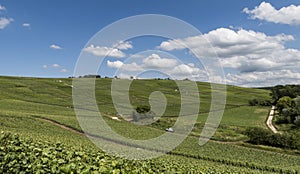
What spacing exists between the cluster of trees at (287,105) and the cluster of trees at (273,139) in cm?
2839

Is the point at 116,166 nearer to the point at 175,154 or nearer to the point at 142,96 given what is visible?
the point at 175,154

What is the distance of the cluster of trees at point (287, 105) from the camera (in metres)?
86.6

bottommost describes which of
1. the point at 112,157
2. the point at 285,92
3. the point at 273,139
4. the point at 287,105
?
the point at 273,139

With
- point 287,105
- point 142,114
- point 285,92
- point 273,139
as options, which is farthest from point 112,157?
point 285,92

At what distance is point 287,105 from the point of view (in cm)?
10644

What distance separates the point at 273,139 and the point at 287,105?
2254 inches

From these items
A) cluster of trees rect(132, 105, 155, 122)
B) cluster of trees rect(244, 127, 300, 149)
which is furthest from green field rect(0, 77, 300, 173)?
cluster of trees rect(132, 105, 155, 122)

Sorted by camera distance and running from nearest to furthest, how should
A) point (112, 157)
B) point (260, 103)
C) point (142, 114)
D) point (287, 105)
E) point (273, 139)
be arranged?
point (112, 157)
point (273, 139)
point (142, 114)
point (287, 105)
point (260, 103)

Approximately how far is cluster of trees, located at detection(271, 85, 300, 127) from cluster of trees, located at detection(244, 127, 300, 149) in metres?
28.4

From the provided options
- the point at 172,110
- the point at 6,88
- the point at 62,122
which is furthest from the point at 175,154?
the point at 6,88

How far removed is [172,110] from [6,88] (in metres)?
69.4

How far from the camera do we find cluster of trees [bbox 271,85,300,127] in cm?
8662

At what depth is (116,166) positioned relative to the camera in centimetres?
1101

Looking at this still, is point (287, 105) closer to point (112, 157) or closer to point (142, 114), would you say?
point (142, 114)
